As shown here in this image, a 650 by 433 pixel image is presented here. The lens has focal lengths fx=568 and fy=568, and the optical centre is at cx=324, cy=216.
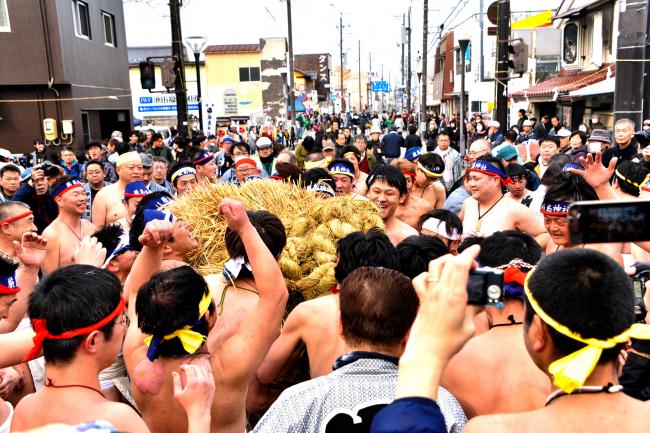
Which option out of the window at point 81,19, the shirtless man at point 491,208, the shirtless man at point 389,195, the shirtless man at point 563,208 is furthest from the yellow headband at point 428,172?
the window at point 81,19

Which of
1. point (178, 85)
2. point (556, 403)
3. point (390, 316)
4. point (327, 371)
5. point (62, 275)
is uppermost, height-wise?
point (178, 85)

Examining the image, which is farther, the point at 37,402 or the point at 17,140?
the point at 17,140

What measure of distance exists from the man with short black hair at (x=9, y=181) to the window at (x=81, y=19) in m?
13.2

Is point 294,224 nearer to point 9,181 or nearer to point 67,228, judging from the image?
point 67,228

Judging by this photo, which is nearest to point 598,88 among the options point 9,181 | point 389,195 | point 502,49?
point 502,49

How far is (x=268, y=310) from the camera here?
268 centimetres

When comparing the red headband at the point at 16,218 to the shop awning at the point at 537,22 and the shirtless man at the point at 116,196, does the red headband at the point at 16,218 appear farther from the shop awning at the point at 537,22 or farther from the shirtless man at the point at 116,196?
the shop awning at the point at 537,22

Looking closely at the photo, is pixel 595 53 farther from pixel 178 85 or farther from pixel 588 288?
pixel 588 288

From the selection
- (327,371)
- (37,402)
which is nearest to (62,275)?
(37,402)

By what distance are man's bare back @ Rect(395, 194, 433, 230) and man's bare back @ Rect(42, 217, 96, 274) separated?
3.34m

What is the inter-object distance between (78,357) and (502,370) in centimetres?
177

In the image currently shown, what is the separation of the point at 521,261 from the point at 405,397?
5.66 ft

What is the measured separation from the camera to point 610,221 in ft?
4.30

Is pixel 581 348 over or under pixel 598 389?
over
